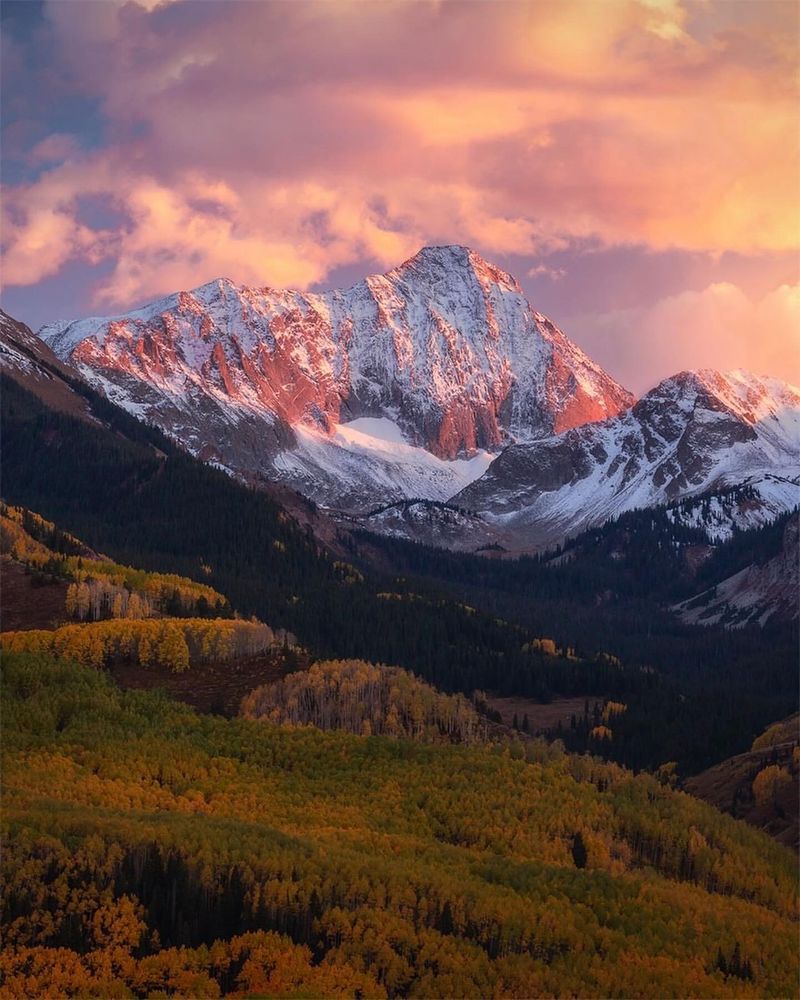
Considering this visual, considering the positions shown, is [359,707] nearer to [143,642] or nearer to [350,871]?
[143,642]

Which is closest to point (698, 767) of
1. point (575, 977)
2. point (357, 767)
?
point (357, 767)

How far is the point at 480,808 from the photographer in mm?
95750

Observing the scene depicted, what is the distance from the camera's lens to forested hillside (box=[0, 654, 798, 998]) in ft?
210

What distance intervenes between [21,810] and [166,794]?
52.3 feet

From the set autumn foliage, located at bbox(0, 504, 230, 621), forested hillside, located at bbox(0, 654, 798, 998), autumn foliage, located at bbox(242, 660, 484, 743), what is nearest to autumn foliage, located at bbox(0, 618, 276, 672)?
autumn foliage, located at bbox(0, 504, 230, 621)

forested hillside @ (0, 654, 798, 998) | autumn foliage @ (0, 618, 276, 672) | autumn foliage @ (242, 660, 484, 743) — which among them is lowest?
forested hillside @ (0, 654, 798, 998)

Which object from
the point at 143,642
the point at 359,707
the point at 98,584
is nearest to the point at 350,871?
the point at 359,707

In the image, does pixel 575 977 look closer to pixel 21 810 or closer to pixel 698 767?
pixel 21 810

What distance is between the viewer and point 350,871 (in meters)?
72.6

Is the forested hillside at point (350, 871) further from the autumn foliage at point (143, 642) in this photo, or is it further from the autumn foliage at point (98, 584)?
the autumn foliage at point (98, 584)

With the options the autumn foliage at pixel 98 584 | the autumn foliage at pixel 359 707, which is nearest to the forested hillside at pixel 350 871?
the autumn foliage at pixel 359 707

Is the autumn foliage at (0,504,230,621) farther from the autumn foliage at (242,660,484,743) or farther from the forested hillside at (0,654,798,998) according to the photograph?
the forested hillside at (0,654,798,998)

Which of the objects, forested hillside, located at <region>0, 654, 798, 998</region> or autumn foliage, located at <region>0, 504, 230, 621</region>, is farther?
autumn foliage, located at <region>0, 504, 230, 621</region>

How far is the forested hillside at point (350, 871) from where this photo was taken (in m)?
64.1
